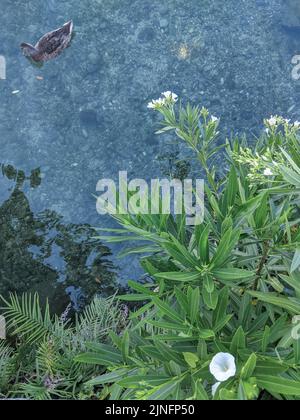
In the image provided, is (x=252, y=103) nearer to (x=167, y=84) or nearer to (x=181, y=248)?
(x=167, y=84)

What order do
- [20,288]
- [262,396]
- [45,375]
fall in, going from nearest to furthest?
1. [262,396]
2. [45,375]
3. [20,288]

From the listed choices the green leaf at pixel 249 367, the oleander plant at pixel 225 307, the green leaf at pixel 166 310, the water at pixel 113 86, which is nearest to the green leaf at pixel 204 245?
the oleander plant at pixel 225 307

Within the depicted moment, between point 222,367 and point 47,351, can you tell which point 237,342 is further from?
point 47,351

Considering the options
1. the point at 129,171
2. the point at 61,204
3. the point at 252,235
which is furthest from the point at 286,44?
the point at 252,235

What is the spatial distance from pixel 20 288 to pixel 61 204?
0.42 metres

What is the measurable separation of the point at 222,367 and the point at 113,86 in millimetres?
1775

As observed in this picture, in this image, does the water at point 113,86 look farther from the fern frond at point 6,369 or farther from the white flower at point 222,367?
the white flower at point 222,367

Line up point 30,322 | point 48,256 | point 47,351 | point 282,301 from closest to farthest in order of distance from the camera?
1. point 282,301
2. point 47,351
3. point 30,322
4. point 48,256

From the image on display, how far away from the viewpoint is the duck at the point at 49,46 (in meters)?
2.63

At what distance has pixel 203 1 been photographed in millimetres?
2730

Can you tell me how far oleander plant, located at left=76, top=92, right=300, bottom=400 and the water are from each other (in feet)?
3.13

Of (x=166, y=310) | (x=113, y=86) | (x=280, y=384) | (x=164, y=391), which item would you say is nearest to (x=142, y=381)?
(x=164, y=391)

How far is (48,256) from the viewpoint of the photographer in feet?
7.65

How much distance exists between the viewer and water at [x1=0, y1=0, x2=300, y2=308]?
2447mm
